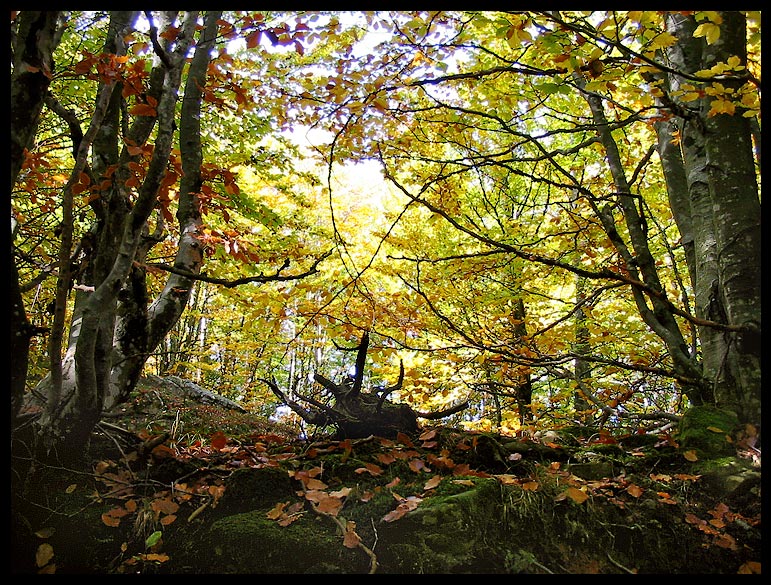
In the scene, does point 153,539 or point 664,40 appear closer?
point 153,539

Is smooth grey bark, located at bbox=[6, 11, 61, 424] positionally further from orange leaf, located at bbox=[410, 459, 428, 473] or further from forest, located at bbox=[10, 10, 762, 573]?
orange leaf, located at bbox=[410, 459, 428, 473]

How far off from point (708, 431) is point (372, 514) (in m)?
2.34

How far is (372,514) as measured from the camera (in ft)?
7.70

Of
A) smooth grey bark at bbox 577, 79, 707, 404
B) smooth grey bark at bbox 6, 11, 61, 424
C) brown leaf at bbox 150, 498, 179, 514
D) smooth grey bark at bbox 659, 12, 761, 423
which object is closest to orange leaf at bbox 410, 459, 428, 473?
brown leaf at bbox 150, 498, 179, 514

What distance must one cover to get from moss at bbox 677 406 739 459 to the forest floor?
86mm

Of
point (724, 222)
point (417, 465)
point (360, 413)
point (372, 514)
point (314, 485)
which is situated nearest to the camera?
point (372, 514)

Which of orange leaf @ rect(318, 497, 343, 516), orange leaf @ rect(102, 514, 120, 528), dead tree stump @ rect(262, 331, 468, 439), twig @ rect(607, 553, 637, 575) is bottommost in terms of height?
twig @ rect(607, 553, 637, 575)

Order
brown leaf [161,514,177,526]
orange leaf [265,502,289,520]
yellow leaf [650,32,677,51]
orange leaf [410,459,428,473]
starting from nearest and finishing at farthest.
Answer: brown leaf [161,514,177,526]
orange leaf [265,502,289,520]
yellow leaf [650,32,677,51]
orange leaf [410,459,428,473]

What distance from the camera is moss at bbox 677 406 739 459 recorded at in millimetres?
2875

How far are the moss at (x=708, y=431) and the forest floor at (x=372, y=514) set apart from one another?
86 mm

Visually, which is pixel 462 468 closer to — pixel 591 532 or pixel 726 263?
pixel 591 532

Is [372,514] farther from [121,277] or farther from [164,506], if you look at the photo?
[121,277]

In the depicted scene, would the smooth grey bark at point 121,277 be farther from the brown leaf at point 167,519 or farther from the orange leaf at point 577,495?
the orange leaf at point 577,495

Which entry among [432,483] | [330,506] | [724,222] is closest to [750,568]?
[432,483]
